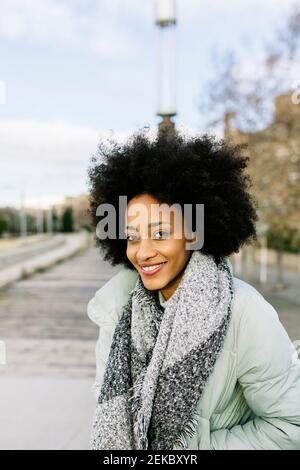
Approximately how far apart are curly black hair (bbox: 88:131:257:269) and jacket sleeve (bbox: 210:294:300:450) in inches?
11.4

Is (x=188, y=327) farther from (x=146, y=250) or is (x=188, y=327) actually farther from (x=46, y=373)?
(x=46, y=373)

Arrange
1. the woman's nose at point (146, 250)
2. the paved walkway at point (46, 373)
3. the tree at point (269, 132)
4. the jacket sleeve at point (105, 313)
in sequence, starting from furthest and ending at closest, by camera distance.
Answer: the tree at point (269, 132) → the paved walkway at point (46, 373) → the jacket sleeve at point (105, 313) → the woman's nose at point (146, 250)

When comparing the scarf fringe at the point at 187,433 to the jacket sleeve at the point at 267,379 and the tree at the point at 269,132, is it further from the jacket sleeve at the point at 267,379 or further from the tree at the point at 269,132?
the tree at the point at 269,132

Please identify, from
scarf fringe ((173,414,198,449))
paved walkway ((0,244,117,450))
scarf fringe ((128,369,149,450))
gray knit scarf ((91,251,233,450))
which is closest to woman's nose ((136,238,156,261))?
gray knit scarf ((91,251,233,450))

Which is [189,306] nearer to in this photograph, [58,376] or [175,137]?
[175,137]

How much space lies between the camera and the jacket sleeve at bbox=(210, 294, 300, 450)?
150cm

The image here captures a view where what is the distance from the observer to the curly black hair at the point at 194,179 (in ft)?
5.82

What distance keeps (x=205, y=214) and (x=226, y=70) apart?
10613 millimetres

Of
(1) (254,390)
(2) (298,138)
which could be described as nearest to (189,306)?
(1) (254,390)

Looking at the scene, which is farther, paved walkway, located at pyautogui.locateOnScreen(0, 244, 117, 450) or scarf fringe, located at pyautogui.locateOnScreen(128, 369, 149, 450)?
paved walkway, located at pyautogui.locateOnScreen(0, 244, 117, 450)

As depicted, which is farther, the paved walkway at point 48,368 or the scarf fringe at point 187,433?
the paved walkway at point 48,368

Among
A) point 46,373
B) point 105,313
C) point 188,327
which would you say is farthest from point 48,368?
point 188,327

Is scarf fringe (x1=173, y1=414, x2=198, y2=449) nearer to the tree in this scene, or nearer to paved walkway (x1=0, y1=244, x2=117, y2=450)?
paved walkway (x1=0, y1=244, x2=117, y2=450)

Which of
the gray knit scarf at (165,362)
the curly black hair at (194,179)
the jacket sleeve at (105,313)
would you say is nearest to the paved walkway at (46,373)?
the jacket sleeve at (105,313)
